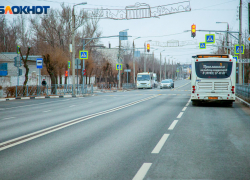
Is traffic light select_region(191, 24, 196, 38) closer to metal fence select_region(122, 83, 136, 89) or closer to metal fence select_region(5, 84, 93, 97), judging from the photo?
metal fence select_region(5, 84, 93, 97)

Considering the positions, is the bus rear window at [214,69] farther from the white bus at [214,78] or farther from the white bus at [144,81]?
the white bus at [144,81]

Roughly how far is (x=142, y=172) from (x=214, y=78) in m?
13.5

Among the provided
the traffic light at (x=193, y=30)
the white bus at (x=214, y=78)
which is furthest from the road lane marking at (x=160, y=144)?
the traffic light at (x=193, y=30)

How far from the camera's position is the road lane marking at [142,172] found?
4.70 m

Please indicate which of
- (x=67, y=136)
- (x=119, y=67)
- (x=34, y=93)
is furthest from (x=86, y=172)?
(x=119, y=67)

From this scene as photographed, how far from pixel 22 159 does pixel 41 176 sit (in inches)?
47.9

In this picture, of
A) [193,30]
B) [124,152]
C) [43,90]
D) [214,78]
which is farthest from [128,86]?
[124,152]

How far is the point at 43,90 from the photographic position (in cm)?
3081

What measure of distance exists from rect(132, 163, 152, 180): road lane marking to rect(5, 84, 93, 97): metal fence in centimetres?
2389

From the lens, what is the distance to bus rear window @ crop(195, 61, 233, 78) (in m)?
17.4

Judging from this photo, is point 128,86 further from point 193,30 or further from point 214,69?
point 214,69

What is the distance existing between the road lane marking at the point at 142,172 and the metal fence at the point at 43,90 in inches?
941

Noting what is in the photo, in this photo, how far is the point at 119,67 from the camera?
47312mm

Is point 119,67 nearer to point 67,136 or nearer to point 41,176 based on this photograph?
point 67,136
